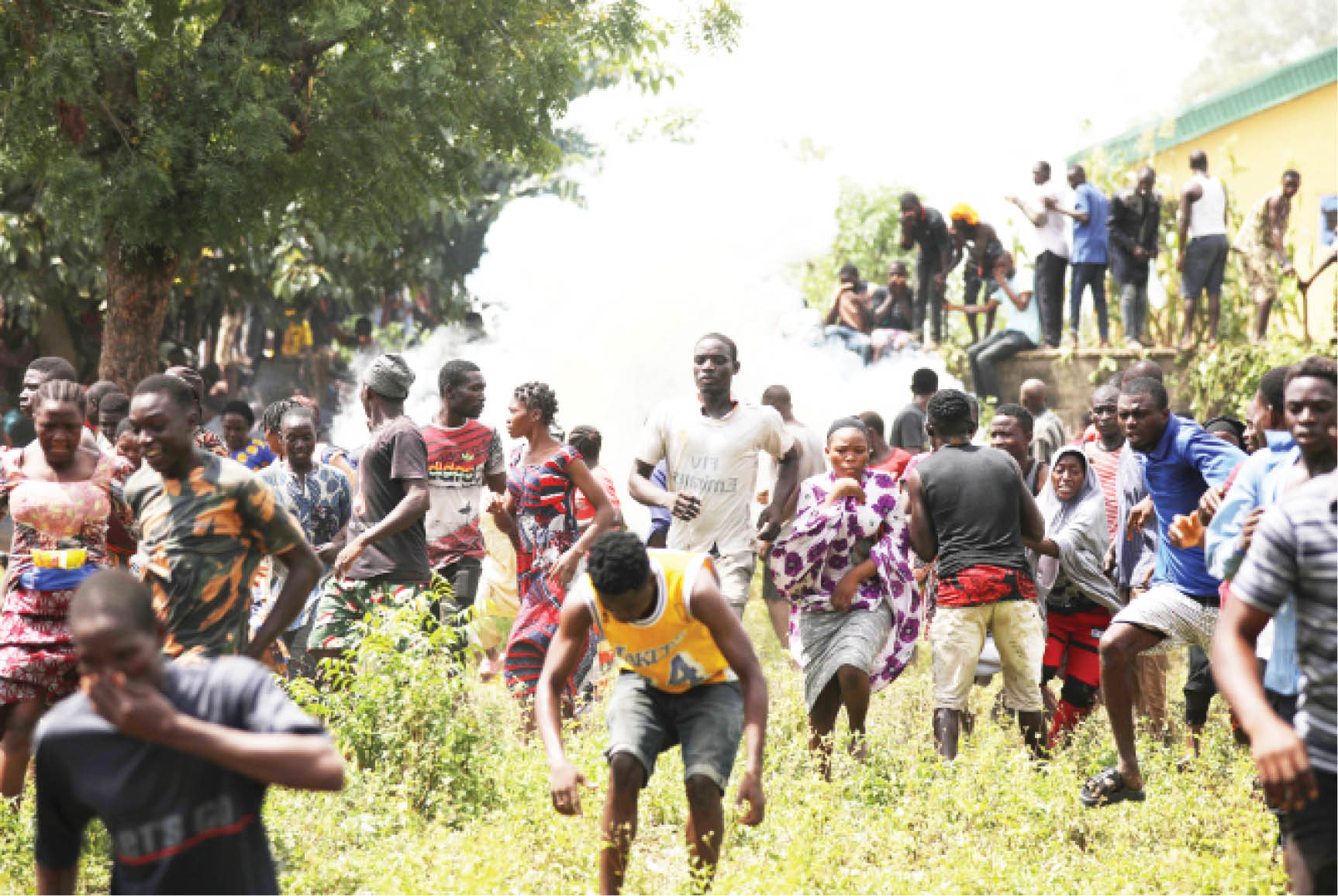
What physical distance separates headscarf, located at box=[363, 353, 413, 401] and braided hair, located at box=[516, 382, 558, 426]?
56cm

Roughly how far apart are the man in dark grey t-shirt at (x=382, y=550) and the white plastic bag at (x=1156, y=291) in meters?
9.61

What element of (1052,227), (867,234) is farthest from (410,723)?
(867,234)

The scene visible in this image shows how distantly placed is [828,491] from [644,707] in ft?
7.47

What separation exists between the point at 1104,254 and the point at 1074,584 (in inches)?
269

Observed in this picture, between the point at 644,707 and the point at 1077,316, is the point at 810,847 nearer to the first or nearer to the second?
the point at 644,707

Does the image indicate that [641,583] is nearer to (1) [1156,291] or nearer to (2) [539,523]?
(2) [539,523]

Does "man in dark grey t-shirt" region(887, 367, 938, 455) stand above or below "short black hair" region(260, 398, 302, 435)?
above

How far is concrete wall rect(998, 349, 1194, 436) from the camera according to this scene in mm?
13719

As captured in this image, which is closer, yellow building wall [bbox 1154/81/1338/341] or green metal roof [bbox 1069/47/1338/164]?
yellow building wall [bbox 1154/81/1338/341]

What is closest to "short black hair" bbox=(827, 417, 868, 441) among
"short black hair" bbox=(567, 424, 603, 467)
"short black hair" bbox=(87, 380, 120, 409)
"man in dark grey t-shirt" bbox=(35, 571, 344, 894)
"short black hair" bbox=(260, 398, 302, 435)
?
"short black hair" bbox=(567, 424, 603, 467)

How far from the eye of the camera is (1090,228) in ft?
44.8

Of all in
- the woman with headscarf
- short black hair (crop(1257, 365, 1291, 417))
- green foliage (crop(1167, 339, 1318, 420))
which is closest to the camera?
short black hair (crop(1257, 365, 1291, 417))

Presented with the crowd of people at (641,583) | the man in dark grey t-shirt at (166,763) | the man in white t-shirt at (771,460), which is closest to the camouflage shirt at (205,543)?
the crowd of people at (641,583)

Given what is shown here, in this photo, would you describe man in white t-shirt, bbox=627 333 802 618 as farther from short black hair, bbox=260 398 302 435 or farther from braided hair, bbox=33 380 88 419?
braided hair, bbox=33 380 88 419
